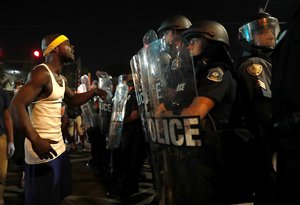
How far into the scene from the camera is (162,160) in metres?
2.55

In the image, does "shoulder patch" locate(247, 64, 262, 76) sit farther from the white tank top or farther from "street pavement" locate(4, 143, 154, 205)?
"street pavement" locate(4, 143, 154, 205)

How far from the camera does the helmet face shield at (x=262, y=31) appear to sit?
3.32 meters

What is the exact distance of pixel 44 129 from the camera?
3.30 m

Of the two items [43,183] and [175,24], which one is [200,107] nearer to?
[43,183]

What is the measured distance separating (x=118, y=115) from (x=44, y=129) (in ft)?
10.4

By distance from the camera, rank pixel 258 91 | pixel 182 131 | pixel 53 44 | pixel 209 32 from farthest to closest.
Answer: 1. pixel 53 44
2. pixel 209 32
3. pixel 258 91
4. pixel 182 131

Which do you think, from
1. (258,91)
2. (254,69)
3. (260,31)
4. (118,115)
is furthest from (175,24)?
(258,91)

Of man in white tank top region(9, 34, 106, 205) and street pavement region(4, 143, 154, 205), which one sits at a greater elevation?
man in white tank top region(9, 34, 106, 205)

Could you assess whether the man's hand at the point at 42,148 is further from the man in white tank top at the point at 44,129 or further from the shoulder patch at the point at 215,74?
the shoulder patch at the point at 215,74

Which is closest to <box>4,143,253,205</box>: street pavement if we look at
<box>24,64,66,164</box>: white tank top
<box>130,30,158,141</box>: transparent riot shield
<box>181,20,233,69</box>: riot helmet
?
<box>24,64,66,164</box>: white tank top

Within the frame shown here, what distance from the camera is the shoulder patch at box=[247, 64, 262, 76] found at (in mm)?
2982

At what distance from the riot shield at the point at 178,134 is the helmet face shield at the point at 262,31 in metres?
1.19

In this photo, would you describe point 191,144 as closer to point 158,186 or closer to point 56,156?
point 158,186

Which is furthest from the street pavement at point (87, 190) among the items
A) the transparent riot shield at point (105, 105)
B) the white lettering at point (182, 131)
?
the white lettering at point (182, 131)
